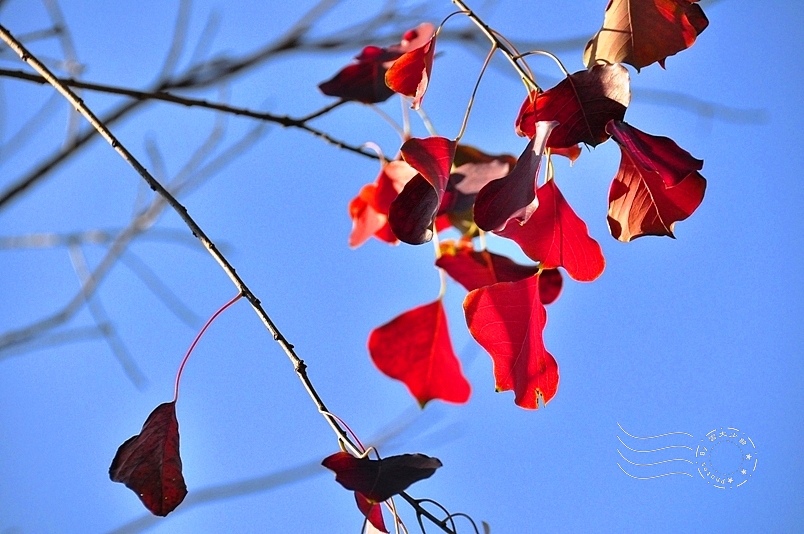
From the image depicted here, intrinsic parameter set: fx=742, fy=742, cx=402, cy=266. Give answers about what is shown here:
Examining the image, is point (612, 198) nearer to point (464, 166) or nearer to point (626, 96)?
point (626, 96)

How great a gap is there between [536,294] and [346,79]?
0.95 feet

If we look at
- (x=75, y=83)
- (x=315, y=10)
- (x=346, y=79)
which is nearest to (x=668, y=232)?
(x=346, y=79)

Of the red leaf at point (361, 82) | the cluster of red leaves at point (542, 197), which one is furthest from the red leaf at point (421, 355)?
the red leaf at point (361, 82)

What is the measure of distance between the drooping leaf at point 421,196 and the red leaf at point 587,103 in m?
0.06

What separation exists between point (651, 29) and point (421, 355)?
0.27 meters

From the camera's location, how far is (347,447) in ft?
1.34

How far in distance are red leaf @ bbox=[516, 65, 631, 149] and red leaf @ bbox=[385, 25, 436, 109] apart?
97 millimetres

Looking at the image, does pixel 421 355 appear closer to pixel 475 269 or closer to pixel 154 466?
pixel 475 269

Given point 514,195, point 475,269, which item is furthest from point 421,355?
point 514,195

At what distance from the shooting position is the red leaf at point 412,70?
49 cm

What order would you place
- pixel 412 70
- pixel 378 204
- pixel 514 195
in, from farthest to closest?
pixel 378 204
pixel 412 70
pixel 514 195

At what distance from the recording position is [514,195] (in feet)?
1.29

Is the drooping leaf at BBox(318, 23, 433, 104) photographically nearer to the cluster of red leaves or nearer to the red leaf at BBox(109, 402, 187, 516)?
the cluster of red leaves

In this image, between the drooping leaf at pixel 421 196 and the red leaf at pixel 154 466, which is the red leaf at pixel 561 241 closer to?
the drooping leaf at pixel 421 196
